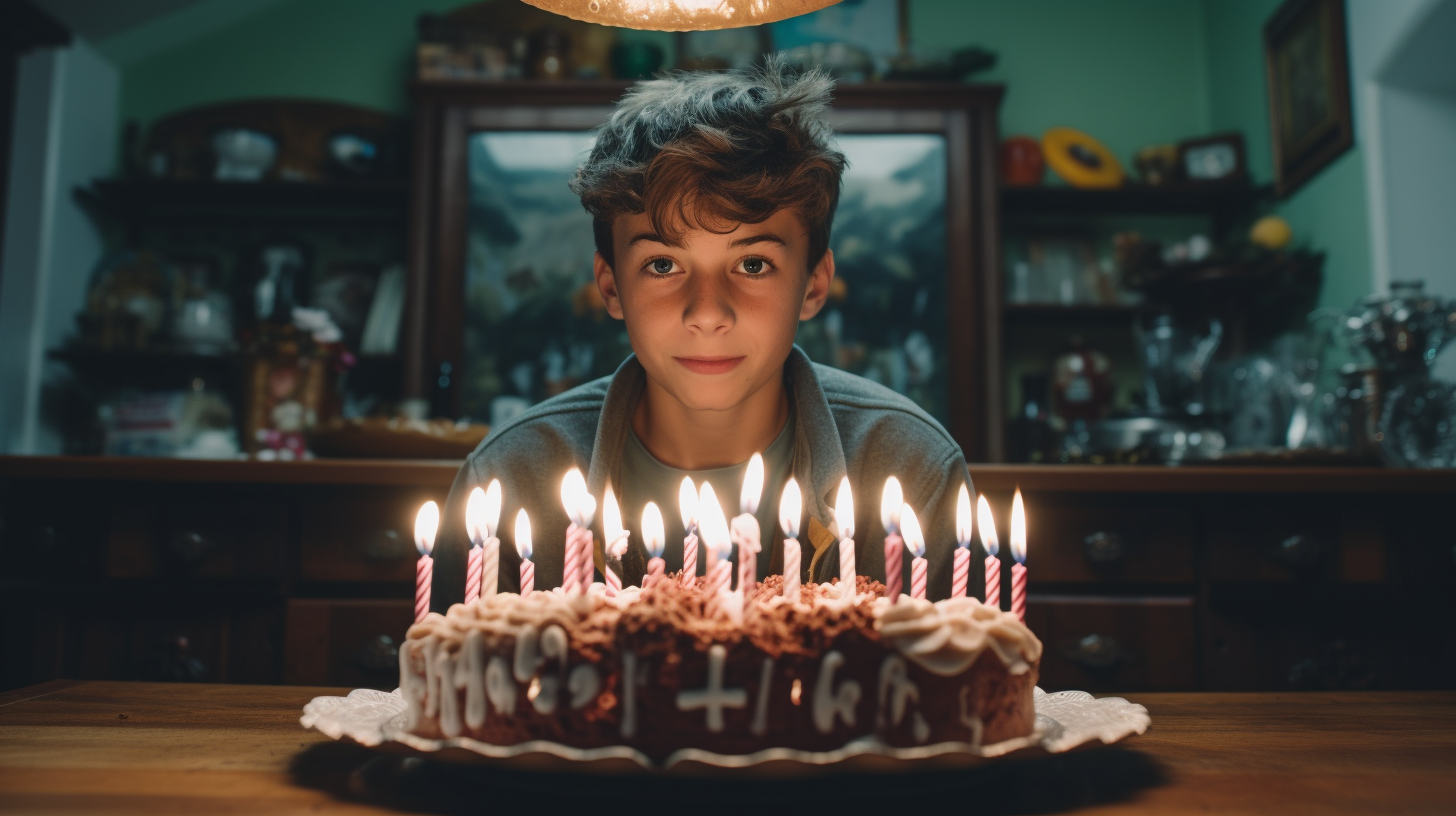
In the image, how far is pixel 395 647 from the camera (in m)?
2.10

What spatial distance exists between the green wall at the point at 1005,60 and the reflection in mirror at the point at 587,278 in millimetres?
785

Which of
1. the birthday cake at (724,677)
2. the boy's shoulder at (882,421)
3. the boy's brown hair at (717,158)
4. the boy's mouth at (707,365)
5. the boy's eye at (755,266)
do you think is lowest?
the birthday cake at (724,677)

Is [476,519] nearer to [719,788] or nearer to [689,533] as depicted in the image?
[689,533]

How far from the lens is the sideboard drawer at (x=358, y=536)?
2152 millimetres

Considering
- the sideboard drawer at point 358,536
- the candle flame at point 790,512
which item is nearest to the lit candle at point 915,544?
the candle flame at point 790,512

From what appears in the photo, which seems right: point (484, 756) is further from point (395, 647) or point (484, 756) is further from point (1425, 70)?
point (1425, 70)

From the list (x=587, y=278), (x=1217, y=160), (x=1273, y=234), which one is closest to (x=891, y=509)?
(x=587, y=278)

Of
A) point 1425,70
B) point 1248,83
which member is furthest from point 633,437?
point 1248,83

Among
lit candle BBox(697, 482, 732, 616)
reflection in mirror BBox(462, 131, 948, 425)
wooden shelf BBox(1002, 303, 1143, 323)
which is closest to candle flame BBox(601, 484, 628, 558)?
lit candle BBox(697, 482, 732, 616)

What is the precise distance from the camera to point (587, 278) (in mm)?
3613

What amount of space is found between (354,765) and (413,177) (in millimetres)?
3053

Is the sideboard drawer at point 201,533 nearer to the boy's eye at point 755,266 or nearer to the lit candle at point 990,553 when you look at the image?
the boy's eye at point 755,266

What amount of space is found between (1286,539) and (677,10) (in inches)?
69.7

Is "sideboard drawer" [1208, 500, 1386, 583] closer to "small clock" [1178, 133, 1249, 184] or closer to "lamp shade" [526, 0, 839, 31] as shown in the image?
"lamp shade" [526, 0, 839, 31]
